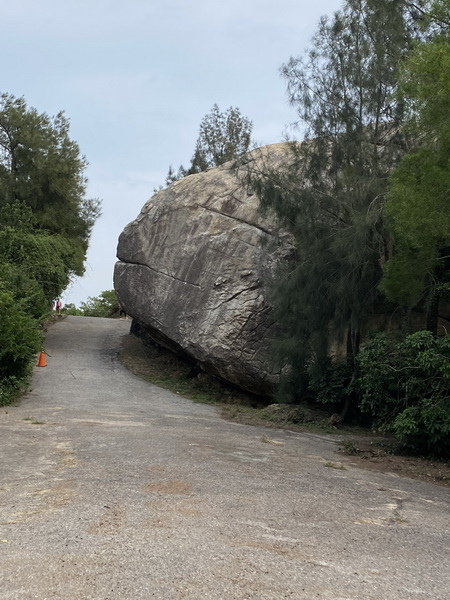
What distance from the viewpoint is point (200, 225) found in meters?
19.8

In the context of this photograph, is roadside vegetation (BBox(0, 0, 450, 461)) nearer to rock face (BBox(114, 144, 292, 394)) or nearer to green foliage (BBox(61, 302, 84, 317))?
rock face (BBox(114, 144, 292, 394))

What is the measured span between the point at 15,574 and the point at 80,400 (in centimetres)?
1140

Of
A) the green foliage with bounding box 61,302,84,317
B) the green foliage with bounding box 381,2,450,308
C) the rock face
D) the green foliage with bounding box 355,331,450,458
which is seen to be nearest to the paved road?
the green foliage with bounding box 355,331,450,458

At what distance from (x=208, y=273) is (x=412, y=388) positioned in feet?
29.4

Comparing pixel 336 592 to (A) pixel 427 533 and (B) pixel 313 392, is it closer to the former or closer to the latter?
(A) pixel 427 533

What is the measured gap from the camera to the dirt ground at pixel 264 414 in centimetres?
1028

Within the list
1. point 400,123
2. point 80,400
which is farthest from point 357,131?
point 80,400

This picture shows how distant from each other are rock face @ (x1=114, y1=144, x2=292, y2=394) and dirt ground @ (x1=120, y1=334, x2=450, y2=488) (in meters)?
0.70

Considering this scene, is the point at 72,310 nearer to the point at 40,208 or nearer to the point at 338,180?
the point at 40,208

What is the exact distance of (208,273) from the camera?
19.0 m

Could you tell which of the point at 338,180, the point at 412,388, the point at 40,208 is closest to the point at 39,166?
the point at 40,208

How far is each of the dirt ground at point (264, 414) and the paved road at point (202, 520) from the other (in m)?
0.76

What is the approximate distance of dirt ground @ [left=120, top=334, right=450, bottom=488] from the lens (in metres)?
10.3

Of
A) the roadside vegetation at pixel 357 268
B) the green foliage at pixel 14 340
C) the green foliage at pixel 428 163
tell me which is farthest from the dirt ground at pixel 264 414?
the green foliage at pixel 14 340
